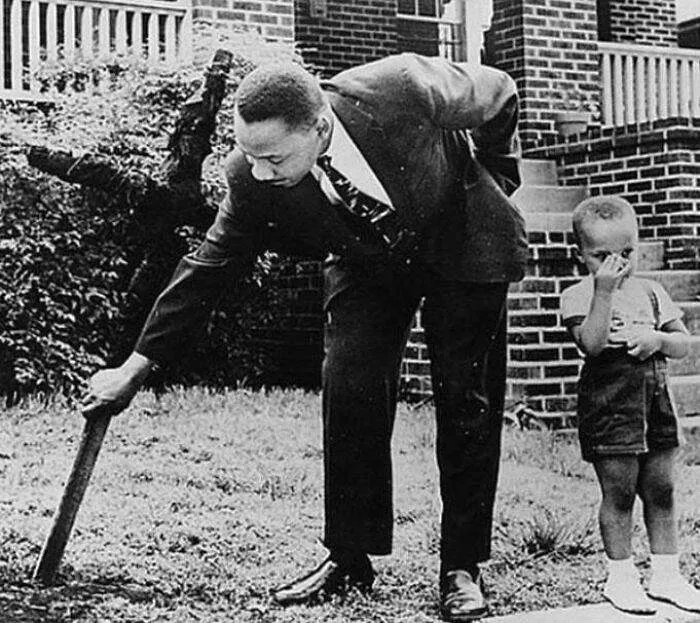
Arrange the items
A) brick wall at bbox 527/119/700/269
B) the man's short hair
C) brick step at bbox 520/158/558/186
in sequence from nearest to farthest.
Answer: the man's short hair < brick wall at bbox 527/119/700/269 < brick step at bbox 520/158/558/186

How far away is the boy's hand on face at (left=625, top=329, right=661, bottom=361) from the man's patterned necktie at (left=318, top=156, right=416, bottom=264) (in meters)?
0.79

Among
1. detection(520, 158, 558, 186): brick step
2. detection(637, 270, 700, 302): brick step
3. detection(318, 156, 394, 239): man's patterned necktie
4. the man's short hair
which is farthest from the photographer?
detection(520, 158, 558, 186): brick step

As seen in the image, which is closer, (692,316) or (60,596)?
(60,596)

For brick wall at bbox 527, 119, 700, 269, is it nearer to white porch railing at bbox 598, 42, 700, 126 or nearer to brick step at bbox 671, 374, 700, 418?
brick step at bbox 671, 374, 700, 418

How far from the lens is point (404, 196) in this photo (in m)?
4.05

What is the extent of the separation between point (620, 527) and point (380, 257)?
3.77 feet

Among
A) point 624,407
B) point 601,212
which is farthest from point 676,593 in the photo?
point 601,212

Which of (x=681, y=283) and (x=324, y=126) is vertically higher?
(x=324, y=126)

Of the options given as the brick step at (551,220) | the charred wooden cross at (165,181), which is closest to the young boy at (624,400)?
the charred wooden cross at (165,181)

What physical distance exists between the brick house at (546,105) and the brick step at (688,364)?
2cm

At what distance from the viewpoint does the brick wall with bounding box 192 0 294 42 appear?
410 inches

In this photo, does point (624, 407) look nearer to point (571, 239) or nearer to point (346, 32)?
point (571, 239)

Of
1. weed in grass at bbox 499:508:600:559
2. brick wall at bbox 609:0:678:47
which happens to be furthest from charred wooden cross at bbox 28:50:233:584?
brick wall at bbox 609:0:678:47

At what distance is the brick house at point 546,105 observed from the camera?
8.51 meters
